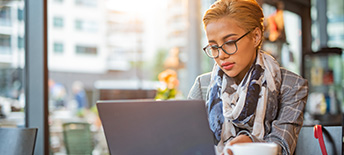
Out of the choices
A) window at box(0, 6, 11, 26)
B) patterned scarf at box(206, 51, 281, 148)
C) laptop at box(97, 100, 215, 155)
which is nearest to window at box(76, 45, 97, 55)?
window at box(0, 6, 11, 26)

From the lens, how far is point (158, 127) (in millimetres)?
861

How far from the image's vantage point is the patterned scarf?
1.14m

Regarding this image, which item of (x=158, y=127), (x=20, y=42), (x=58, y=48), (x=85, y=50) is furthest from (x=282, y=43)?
(x=85, y=50)

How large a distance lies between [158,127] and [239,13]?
0.48 meters

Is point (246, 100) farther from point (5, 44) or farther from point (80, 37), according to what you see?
point (80, 37)

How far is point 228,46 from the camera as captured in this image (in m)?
1.11

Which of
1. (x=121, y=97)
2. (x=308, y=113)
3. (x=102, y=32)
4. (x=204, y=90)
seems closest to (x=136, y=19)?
(x=121, y=97)

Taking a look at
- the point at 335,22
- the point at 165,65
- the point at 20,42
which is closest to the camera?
the point at 20,42

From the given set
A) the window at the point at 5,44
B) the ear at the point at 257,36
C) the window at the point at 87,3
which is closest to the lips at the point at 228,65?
the ear at the point at 257,36

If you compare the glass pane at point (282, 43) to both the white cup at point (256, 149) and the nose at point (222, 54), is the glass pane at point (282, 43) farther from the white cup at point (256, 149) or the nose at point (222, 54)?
the white cup at point (256, 149)

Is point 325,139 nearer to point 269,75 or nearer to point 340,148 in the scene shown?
point 340,148

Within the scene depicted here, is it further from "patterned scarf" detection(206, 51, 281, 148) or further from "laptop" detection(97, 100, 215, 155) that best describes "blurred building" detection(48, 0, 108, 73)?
"laptop" detection(97, 100, 215, 155)

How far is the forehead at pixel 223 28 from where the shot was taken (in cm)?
111

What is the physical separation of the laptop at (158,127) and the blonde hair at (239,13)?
16.1 inches
